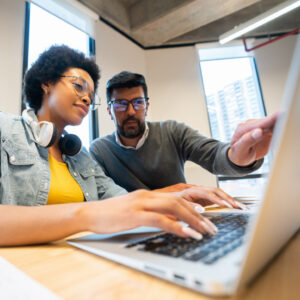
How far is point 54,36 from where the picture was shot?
2.23 metres

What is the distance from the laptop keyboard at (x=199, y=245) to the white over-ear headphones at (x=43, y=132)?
67 centimetres

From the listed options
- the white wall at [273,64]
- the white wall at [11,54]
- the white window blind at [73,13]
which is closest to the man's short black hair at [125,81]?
the white wall at [11,54]

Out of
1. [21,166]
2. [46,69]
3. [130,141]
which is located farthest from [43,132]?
[130,141]

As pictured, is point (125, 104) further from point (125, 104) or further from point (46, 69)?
point (46, 69)

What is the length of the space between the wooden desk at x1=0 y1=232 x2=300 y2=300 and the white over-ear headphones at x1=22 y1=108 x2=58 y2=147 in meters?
0.57

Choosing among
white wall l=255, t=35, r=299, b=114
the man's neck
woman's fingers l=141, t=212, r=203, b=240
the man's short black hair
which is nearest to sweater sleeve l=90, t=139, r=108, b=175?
the man's neck

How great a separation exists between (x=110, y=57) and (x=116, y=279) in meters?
2.97

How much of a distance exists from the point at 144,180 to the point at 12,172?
31.3 inches

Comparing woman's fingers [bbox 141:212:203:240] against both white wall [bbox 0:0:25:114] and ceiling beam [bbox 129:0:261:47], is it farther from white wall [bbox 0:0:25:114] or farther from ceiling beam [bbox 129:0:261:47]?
ceiling beam [bbox 129:0:261:47]

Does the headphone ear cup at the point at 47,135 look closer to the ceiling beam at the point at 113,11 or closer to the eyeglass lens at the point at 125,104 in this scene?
the eyeglass lens at the point at 125,104

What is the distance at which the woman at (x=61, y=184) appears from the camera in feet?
1.16

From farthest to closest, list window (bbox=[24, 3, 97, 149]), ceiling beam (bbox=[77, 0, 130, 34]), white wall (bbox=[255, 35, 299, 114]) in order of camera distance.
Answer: white wall (bbox=[255, 35, 299, 114]) → ceiling beam (bbox=[77, 0, 130, 34]) → window (bbox=[24, 3, 97, 149])

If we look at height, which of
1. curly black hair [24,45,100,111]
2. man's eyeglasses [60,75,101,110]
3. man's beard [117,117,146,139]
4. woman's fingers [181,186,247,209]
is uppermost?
curly black hair [24,45,100,111]

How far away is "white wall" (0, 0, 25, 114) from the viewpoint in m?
1.65
